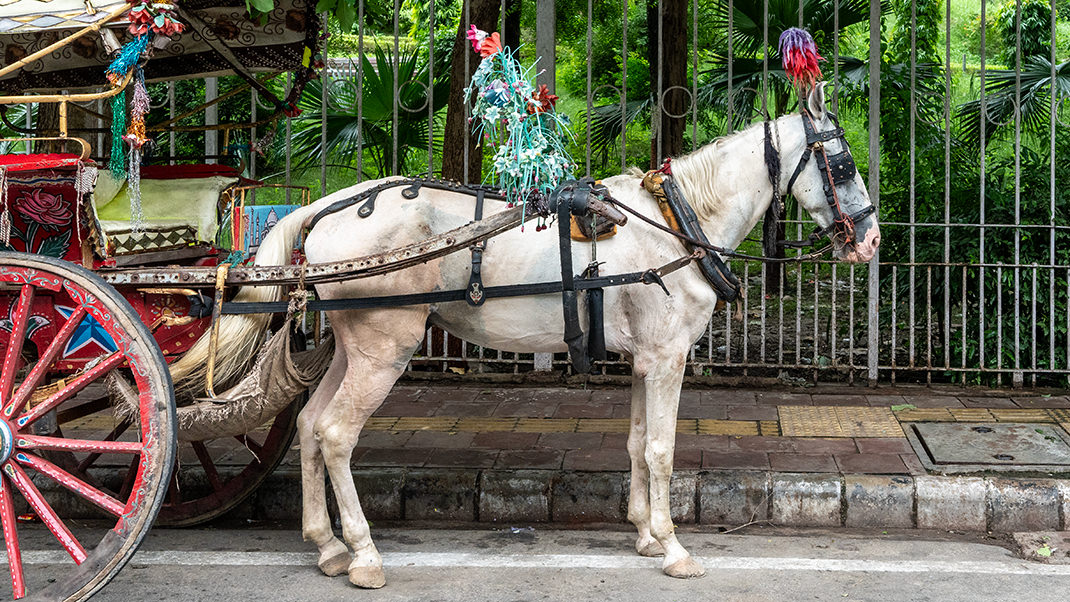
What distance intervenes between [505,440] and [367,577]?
5.96 ft

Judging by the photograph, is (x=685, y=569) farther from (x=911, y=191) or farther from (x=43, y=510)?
(x=911, y=191)

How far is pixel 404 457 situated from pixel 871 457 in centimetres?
241

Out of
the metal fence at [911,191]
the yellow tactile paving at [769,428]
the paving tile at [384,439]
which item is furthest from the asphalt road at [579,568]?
the metal fence at [911,191]

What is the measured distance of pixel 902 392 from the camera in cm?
726

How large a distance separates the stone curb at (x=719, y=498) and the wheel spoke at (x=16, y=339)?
1699mm

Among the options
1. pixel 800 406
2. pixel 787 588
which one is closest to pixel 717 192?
pixel 787 588

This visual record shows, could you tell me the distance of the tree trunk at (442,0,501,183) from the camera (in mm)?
7664

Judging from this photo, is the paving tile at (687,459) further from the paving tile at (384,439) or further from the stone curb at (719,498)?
the paving tile at (384,439)

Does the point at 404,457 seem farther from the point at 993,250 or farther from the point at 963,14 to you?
the point at 963,14

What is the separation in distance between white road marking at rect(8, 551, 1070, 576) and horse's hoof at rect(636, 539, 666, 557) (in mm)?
37

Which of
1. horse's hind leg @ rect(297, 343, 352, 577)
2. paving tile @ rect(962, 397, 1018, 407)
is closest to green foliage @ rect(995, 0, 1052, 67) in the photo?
paving tile @ rect(962, 397, 1018, 407)

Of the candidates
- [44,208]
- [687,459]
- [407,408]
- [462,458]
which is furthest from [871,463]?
[44,208]

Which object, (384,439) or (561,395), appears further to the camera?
(561,395)

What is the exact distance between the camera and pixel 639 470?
15.5 ft
